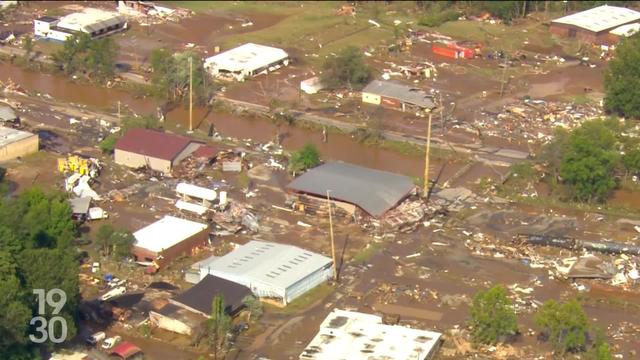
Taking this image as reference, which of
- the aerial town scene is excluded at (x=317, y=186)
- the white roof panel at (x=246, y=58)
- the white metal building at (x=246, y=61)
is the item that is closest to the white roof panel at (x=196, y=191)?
the aerial town scene is excluded at (x=317, y=186)

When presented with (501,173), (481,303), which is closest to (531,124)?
(501,173)

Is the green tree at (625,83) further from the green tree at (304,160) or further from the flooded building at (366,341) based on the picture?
the flooded building at (366,341)

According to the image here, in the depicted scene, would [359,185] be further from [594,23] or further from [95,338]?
[594,23]

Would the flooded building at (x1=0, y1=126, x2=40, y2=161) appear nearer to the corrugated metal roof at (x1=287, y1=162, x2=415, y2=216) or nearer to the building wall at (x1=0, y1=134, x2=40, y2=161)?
the building wall at (x1=0, y1=134, x2=40, y2=161)

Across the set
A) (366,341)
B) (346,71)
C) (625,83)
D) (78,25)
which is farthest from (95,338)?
(78,25)

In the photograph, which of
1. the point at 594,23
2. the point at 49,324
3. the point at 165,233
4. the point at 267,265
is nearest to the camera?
the point at 49,324

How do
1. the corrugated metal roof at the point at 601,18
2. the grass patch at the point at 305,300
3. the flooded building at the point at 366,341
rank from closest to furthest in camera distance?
the flooded building at the point at 366,341, the grass patch at the point at 305,300, the corrugated metal roof at the point at 601,18
